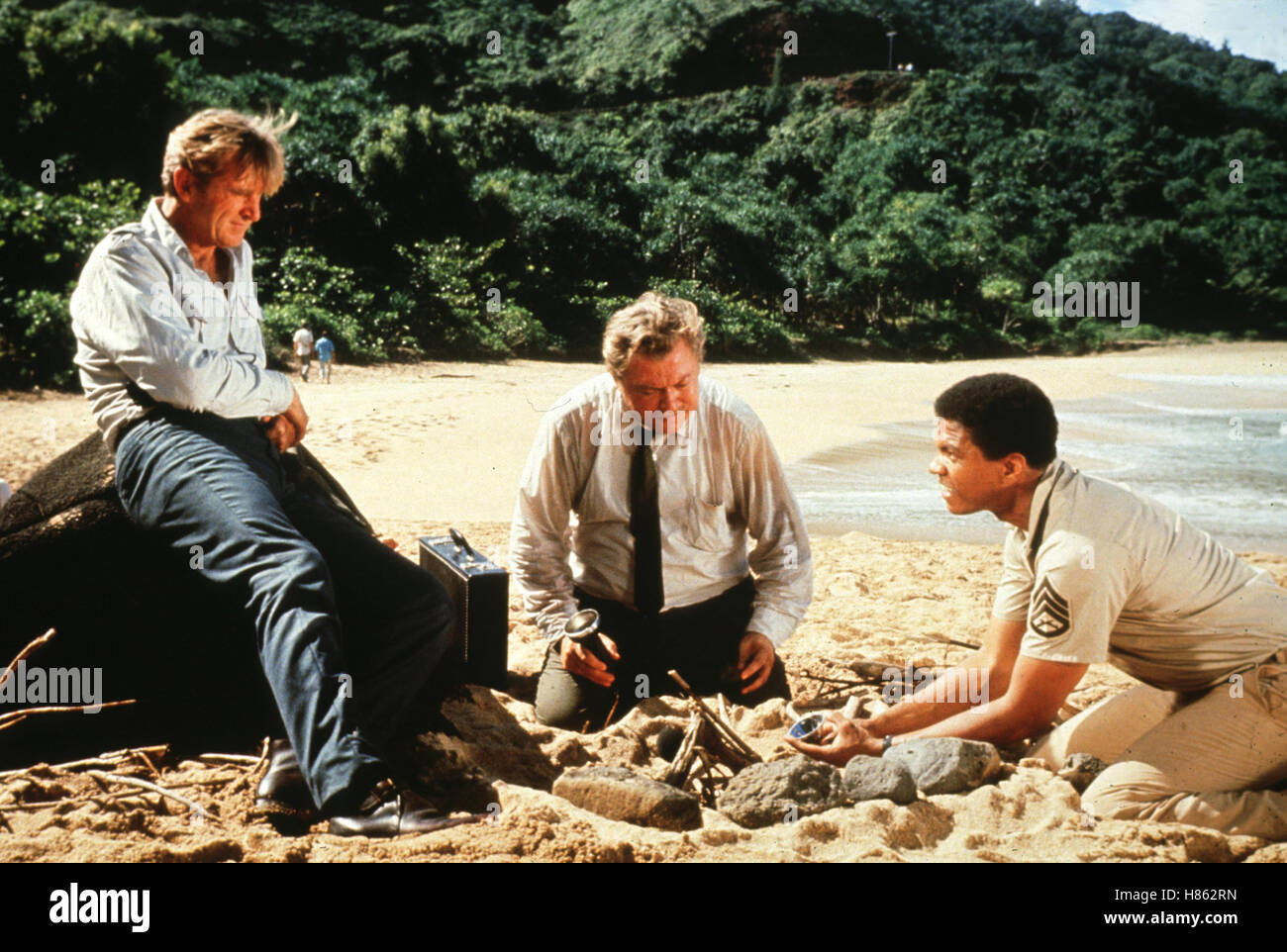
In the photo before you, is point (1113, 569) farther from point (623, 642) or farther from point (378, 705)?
point (378, 705)

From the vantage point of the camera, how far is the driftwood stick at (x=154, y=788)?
2096mm

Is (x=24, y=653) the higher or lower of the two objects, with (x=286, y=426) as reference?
lower

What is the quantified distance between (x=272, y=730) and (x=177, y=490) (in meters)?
0.71

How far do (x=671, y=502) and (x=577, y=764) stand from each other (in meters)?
0.80

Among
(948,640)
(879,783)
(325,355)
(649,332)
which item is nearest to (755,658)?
(879,783)

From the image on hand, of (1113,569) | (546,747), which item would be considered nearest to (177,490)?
(546,747)

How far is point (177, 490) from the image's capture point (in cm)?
208

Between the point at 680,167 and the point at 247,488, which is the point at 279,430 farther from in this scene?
the point at 680,167

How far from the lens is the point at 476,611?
9.66ft

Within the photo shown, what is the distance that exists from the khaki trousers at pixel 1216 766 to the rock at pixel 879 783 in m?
0.43

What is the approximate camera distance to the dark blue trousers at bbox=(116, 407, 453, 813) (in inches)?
74.0

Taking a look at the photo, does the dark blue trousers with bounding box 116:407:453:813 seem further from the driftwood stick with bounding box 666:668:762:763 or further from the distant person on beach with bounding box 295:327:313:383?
the distant person on beach with bounding box 295:327:313:383

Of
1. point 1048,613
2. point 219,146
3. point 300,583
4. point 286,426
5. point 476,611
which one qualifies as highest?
point 219,146

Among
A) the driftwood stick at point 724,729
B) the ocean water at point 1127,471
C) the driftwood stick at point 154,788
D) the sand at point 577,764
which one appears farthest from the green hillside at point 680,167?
the driftwood stick at point 154,788
